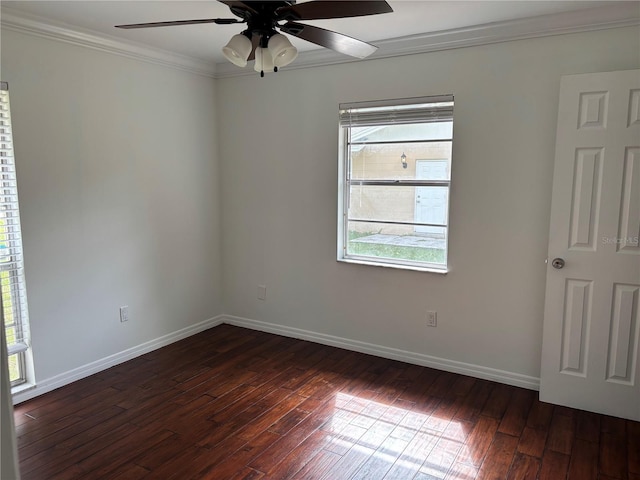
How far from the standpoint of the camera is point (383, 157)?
3.48 metres

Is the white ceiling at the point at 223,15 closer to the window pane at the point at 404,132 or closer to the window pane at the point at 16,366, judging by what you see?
the window pane at the point at 404,132

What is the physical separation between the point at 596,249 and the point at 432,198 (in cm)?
110

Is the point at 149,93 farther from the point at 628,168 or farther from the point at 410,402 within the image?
the point at 628,168

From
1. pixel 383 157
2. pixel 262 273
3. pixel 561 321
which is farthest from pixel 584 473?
pixel 262 273

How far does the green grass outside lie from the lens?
338cm

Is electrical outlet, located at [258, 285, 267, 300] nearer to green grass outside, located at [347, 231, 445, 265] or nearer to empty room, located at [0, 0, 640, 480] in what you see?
empty room, located at [0, 0, 640, 480]

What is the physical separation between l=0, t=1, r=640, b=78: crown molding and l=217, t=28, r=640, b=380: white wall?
6cm

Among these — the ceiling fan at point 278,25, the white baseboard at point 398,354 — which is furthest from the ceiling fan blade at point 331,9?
the white baseboard at point 398,354

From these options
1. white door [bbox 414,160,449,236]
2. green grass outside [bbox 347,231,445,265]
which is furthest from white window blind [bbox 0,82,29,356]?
white door [bbox 414,160,449,236]

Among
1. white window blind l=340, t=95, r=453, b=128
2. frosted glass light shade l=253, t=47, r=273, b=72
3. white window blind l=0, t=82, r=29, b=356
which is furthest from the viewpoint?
white window blind l=340, t=95, r=453, b=128

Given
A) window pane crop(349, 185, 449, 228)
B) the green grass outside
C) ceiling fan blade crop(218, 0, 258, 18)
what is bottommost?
the green grass outside

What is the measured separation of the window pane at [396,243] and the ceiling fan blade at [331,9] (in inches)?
72.3

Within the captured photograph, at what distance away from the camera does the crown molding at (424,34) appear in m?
2.60

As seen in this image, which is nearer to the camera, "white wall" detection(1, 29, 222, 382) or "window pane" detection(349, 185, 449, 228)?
"white wall" detection(1, 29, 222, 382)
